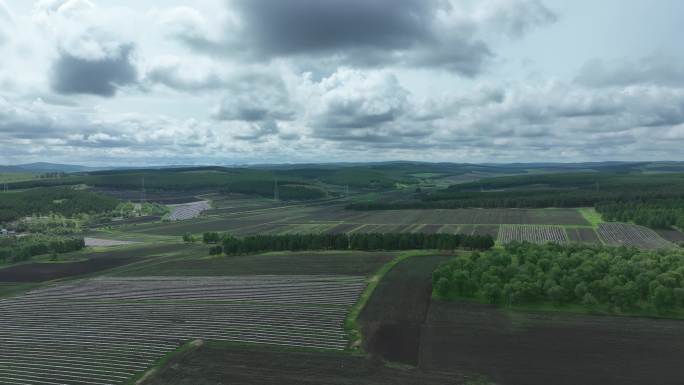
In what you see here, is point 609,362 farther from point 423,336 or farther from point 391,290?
point 391,290

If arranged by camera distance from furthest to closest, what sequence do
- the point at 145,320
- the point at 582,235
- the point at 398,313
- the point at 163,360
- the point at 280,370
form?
the point at 582,235
the point at 145,320
the point at 398,313
the point at 163,360
the point at 280,370

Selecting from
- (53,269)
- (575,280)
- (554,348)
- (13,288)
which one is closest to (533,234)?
(575,280)

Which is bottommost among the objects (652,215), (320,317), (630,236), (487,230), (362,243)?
(320,317)

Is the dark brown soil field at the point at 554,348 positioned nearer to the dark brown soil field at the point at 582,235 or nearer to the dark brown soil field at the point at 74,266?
the dark brown soil field at the point at 582,235

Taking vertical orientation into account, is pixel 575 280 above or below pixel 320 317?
above

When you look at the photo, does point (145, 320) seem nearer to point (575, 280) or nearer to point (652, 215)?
point (575, 280)

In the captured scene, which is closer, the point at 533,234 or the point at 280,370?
the point at 280,370

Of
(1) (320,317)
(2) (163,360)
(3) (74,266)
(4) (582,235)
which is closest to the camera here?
(2) (163,360)
